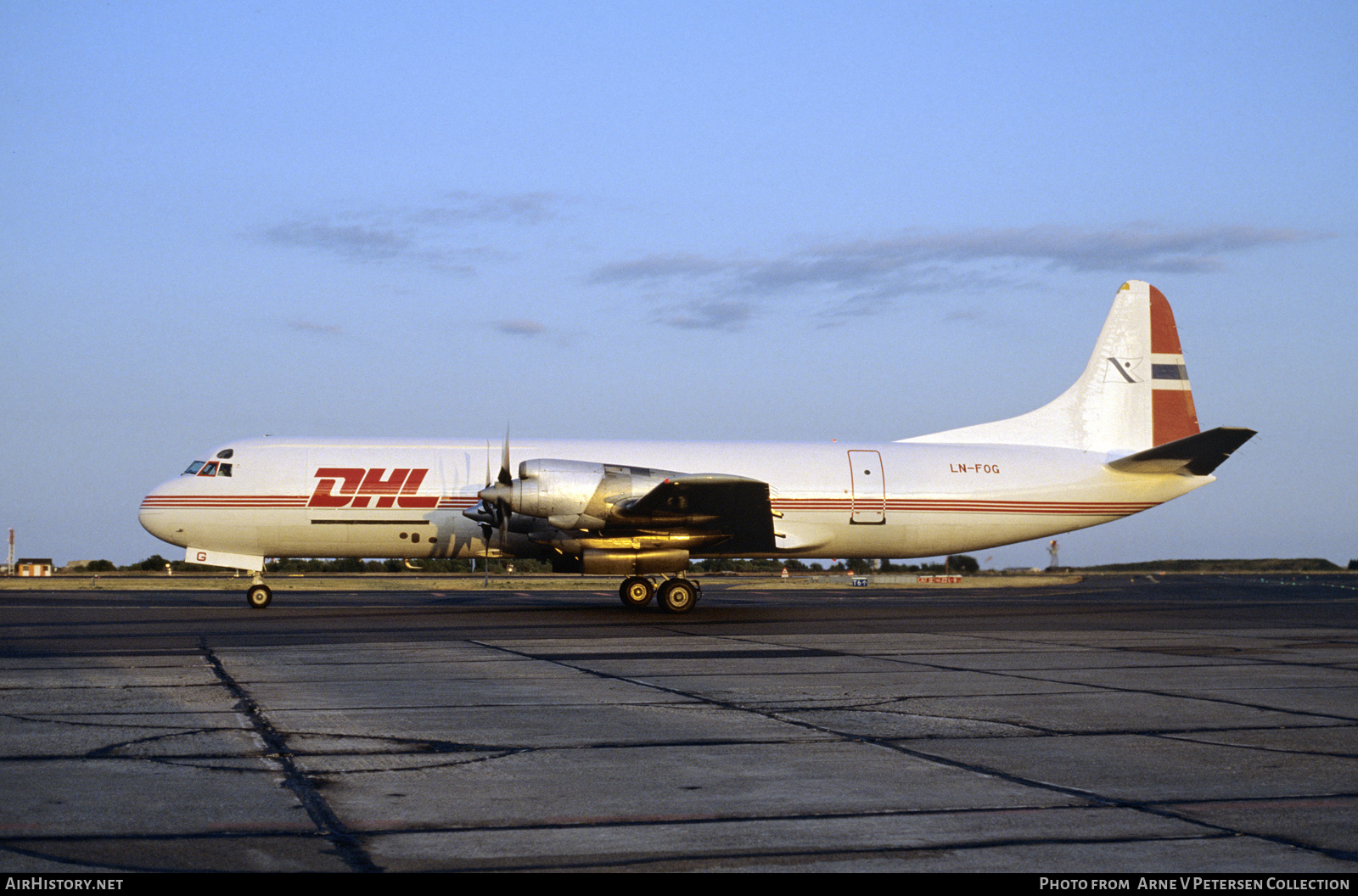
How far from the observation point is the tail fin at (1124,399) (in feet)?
95.3

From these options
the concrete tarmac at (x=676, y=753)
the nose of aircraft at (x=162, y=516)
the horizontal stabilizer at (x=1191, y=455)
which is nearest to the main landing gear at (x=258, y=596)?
the nose of aircraft at (x=162, y=516)

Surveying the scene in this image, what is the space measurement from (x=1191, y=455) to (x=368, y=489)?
1944 centimetres

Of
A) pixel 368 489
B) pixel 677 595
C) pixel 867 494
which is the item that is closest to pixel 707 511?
pixel 677 595

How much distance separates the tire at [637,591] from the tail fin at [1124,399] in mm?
8645

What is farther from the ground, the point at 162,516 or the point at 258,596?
the point at 162,516

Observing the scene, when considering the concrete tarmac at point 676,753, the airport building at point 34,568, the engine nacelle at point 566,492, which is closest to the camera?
the concrete tarmac at point 676,753

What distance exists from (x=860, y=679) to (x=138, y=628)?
43.1 ft

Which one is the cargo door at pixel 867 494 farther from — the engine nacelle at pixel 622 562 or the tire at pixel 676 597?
the tire at pixel 676 597

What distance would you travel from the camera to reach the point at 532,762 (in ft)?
24.8

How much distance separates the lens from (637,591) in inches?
994

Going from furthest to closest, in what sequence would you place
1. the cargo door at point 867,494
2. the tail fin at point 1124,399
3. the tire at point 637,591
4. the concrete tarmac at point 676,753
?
the tail fin at point 1124,399 < the cargo door at point 867,494 < the tire at point 637,591 < the concrete tarmac at point 676,753

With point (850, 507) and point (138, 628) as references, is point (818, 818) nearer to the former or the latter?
point (138, 628)

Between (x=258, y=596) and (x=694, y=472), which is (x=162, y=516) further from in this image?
(x=694, y=472)

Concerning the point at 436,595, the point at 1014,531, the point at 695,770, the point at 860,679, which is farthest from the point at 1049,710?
the point at 436,595
